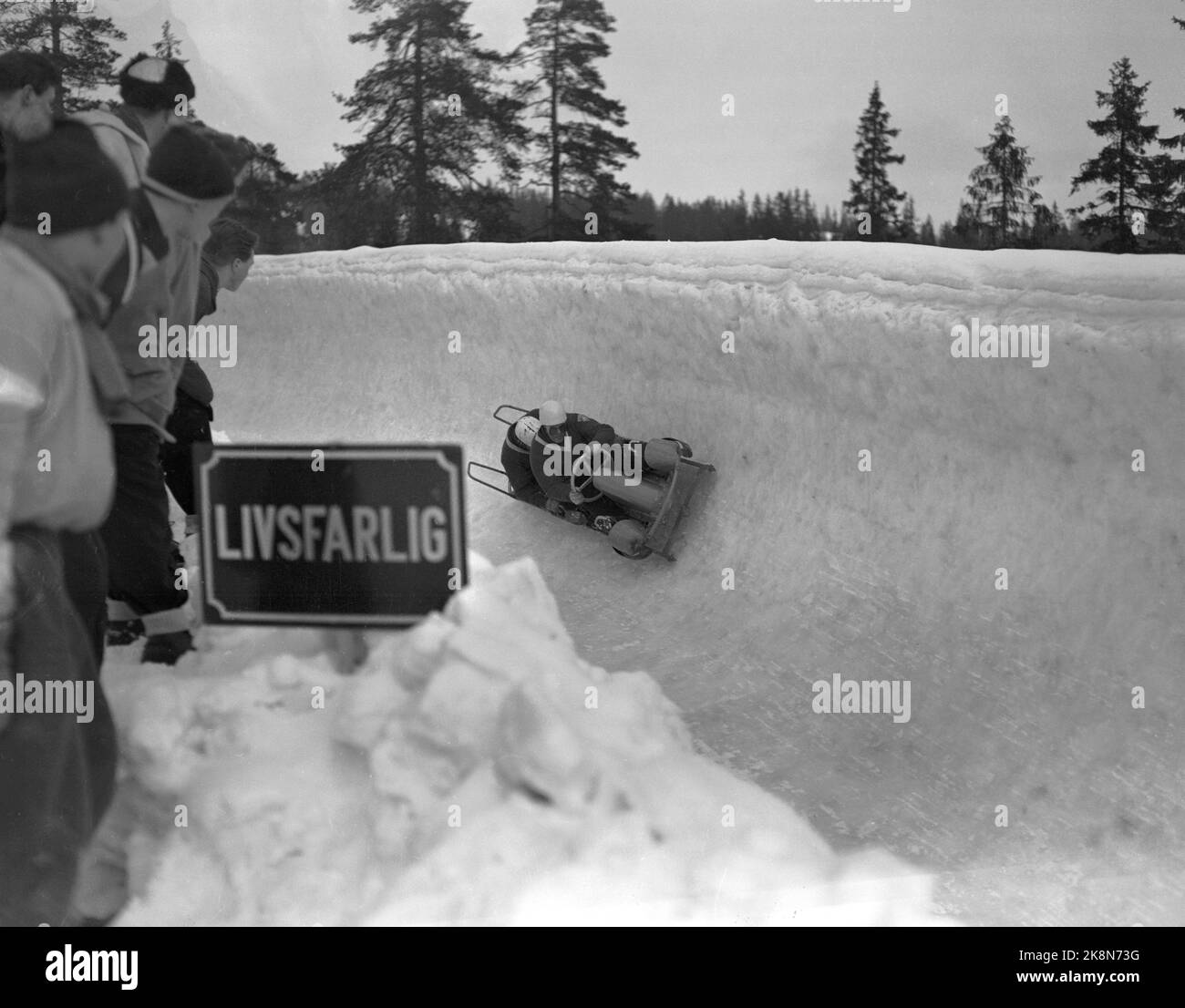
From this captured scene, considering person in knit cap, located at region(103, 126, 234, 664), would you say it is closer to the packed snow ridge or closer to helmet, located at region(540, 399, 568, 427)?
the packed snow ridge

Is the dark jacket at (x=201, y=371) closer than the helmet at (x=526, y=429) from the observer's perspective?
Yes

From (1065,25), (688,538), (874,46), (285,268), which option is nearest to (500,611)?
(285,268)

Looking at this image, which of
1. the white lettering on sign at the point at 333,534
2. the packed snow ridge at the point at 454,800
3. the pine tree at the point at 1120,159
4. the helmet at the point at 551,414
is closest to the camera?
the packed snow ridge at the point at 454,800

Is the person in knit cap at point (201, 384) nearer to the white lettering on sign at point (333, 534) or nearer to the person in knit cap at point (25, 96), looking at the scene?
the white lettering on sign at point (333, 534)

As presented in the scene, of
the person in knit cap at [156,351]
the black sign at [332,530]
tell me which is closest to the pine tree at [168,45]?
the person in knit cap at [156,351]

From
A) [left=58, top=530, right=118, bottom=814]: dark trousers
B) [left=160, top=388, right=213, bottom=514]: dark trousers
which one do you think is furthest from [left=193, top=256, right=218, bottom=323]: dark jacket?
[left=58, top=530, right=118, bottom=814]: dark trousers

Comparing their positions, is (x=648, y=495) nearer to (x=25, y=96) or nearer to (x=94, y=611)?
(x=94, y=611)
